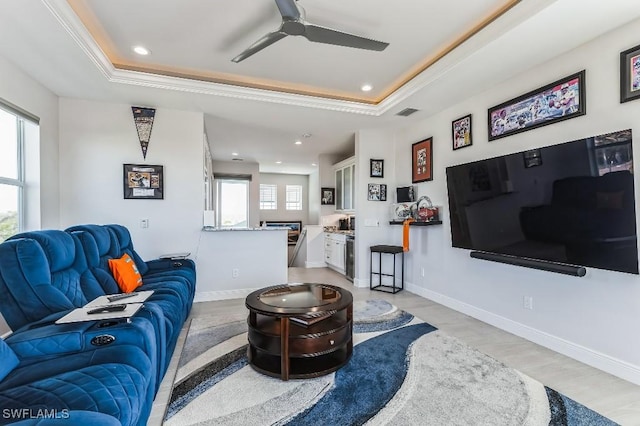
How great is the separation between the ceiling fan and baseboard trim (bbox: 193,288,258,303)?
3.18m

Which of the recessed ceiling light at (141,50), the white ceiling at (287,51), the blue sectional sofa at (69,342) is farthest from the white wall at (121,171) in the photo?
the blue sectional sofa at (69,342)

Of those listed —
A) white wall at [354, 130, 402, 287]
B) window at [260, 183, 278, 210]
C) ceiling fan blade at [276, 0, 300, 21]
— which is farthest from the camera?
window at [260, 183, 278, 210]

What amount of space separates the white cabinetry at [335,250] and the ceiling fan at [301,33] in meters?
3.99

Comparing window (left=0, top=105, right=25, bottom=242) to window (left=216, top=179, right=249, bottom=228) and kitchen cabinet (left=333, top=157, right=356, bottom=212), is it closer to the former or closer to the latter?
kitchen cabinet (left=333, top=157, right=356, bottom=212)

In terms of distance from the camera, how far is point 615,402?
194 cm

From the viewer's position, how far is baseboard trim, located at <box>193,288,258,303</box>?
420cm

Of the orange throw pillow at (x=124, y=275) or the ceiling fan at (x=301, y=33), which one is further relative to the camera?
the orange throw pillow at (x=124, y=275)

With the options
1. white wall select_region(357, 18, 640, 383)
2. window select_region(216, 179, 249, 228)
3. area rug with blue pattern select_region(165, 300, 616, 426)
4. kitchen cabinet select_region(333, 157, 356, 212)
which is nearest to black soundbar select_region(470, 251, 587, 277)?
white wall select_region(357, 18, 640, 383)

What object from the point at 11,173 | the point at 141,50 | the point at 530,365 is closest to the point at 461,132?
the point at 530,365

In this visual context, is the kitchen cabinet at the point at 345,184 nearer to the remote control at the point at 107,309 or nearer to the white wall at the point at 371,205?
the white wall at the point at 371,205

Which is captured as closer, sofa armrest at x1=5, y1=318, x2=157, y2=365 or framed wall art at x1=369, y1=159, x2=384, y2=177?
sofa armrest at x1=5, y1=318, x2=157, y2=365

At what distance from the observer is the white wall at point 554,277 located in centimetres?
225

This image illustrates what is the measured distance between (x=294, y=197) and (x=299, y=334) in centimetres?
839

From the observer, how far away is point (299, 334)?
219cm
